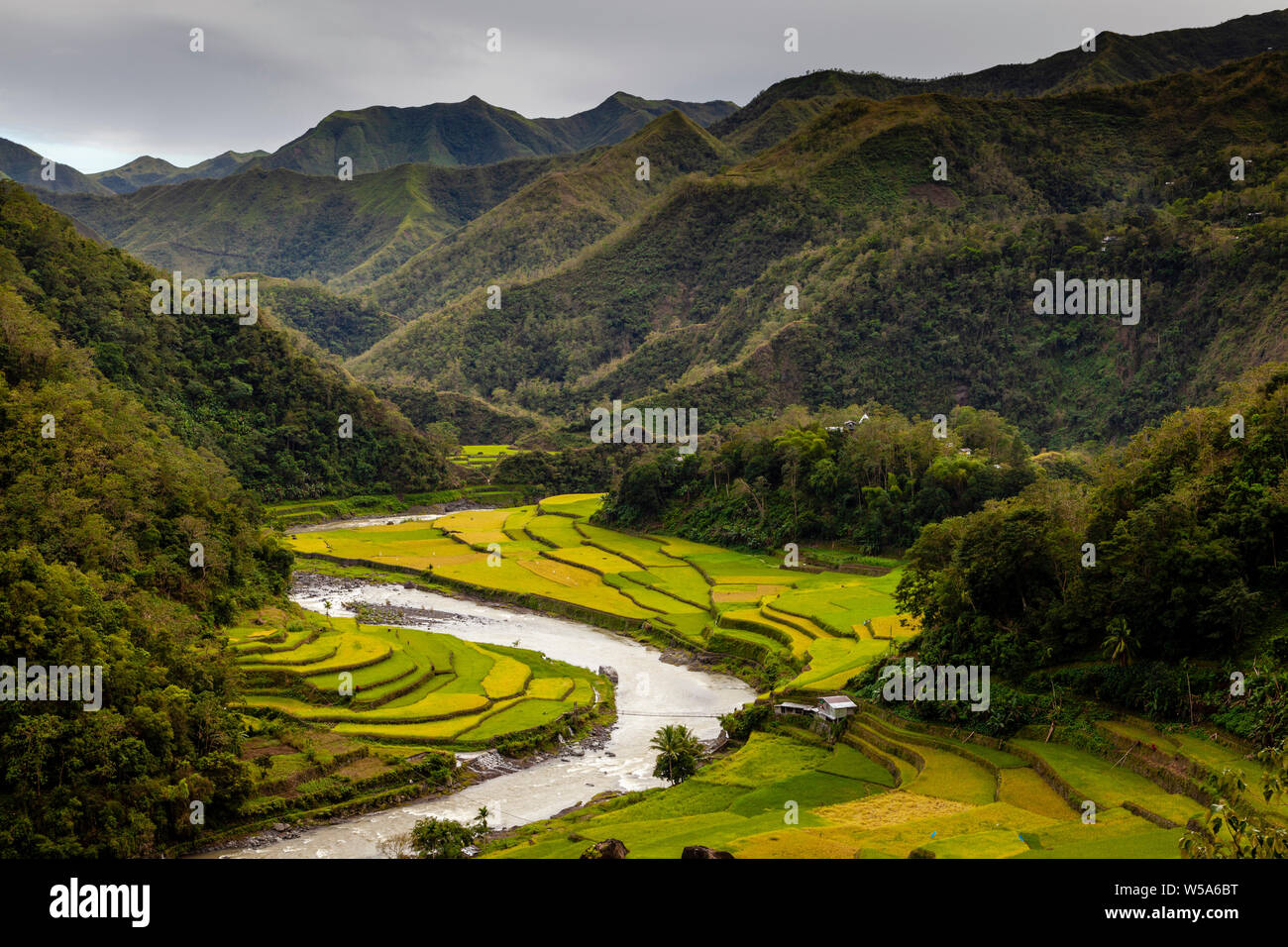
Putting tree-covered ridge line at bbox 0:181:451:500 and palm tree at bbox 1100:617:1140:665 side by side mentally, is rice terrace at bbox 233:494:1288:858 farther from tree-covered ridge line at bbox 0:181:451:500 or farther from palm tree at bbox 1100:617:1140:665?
tree-covered ridge line at bbox 0:181:451:500

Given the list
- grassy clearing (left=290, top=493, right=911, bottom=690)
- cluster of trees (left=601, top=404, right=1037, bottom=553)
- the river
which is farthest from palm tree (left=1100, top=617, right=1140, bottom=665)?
cluster of trees (left=601, top=404, right=1037, bottom=553)

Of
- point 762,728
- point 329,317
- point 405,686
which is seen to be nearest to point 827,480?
point 762,728

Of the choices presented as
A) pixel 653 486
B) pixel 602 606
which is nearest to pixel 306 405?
pixel 653 486

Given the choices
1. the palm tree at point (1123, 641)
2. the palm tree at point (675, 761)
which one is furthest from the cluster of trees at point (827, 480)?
the palm tree at point (675, 761)

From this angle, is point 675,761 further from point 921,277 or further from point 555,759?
point 921,277

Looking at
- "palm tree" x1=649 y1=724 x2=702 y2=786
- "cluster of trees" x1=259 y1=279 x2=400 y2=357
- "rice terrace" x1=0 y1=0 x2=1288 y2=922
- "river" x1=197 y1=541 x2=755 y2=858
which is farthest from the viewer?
"cluster of trees" x1=259 y1=279 x2=400 y2=357
